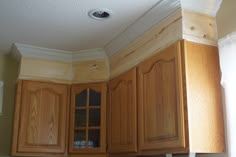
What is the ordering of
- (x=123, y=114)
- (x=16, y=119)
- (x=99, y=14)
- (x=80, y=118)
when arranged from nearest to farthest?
1. (x=99, y=14)
2. (x=123, y=114)
3. (x=16, y=119)
4. (x=80, y=118)

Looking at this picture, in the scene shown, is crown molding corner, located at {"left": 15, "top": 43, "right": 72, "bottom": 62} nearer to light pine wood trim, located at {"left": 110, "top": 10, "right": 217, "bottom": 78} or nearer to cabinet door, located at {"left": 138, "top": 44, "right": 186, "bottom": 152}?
light pine wood trim, located at {"left": 110, "top": 10, "right": 217, "bottom": 78}

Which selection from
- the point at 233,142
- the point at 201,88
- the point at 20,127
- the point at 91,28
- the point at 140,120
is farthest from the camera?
the point at 20,127

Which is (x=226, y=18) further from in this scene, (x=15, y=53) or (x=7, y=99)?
(x=7, y=99)

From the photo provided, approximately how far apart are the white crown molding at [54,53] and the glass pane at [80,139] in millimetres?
625

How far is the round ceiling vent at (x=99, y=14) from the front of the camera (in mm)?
2041

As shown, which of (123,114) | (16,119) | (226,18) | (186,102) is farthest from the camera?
(16,119)

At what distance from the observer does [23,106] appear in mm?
2557

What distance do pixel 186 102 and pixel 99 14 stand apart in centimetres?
83

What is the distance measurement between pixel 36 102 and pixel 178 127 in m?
1.32

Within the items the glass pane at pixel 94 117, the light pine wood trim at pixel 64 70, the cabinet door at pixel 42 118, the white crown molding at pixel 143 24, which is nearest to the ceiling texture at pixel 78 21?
the white crown molding at pixel 143 24

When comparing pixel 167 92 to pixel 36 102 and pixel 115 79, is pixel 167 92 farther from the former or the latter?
pixel 36 102

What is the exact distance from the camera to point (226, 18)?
182cm

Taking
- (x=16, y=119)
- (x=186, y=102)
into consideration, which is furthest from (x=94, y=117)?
(x=186, y=102)

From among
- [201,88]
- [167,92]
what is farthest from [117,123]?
[201,88]
